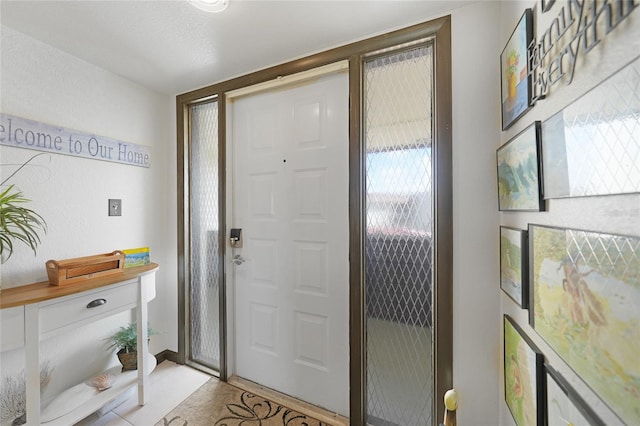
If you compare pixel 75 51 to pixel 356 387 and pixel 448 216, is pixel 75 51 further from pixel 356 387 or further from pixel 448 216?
pixel 356 387

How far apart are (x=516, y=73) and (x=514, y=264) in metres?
0.75

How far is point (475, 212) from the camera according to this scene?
129 centimetres

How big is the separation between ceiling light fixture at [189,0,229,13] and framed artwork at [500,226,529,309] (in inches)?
63.9

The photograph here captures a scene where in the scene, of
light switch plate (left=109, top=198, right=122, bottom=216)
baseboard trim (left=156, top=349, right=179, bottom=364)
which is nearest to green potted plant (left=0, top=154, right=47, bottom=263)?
light switch plate (left=109, top=198, right=122, bottom=216)

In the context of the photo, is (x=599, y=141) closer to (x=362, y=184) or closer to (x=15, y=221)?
(x=362, y=184)

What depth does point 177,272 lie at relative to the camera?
7.43 ft

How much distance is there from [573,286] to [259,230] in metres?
1.72

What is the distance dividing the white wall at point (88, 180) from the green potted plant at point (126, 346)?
0.07 m

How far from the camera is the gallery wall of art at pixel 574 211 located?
1.65 ft

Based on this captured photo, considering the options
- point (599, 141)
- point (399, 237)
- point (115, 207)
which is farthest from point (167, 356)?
point (599, 141)

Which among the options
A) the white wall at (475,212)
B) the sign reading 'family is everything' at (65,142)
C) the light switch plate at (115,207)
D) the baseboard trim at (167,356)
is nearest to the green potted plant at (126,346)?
the baseboard trim at (167,356)

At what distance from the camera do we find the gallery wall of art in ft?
1.65

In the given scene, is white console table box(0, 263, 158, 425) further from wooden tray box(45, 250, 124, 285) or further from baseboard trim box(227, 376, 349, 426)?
baseboard trim box(227, 376, 349, 426)

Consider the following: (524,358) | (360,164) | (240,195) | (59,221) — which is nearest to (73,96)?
(59,221)
